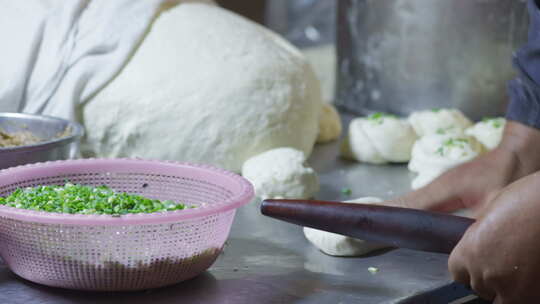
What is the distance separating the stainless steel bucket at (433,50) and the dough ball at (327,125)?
319 millimetres

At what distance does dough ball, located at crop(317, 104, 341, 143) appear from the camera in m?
2.43

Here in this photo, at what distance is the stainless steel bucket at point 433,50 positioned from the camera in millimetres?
2359

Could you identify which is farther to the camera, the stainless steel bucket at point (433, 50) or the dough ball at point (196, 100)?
the stainless steel bucket at point (433, 50)

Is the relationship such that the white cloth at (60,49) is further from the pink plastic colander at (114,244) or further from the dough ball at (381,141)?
the dough ball at (381,141)

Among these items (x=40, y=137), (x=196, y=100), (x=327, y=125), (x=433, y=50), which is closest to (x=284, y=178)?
(x=196, y=100)

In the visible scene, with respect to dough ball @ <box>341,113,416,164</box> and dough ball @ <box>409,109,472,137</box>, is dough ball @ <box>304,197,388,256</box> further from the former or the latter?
dough ball @ <box>409,109,472,137</box>

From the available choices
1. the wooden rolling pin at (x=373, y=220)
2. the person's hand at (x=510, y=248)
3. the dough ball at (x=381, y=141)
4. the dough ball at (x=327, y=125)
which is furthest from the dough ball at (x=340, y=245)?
the dough ball at (x=327, y=125)

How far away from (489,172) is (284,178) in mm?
511

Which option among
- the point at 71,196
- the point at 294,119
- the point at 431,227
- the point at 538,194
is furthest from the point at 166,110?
the point at 538,194

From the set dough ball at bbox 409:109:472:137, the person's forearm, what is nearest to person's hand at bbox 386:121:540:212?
the person's forearm

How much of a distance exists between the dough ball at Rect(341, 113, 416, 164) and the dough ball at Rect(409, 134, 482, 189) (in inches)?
2.6

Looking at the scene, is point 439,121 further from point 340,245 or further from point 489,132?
point 340,245

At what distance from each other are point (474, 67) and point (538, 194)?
1327 mm

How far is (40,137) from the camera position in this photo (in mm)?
1697
